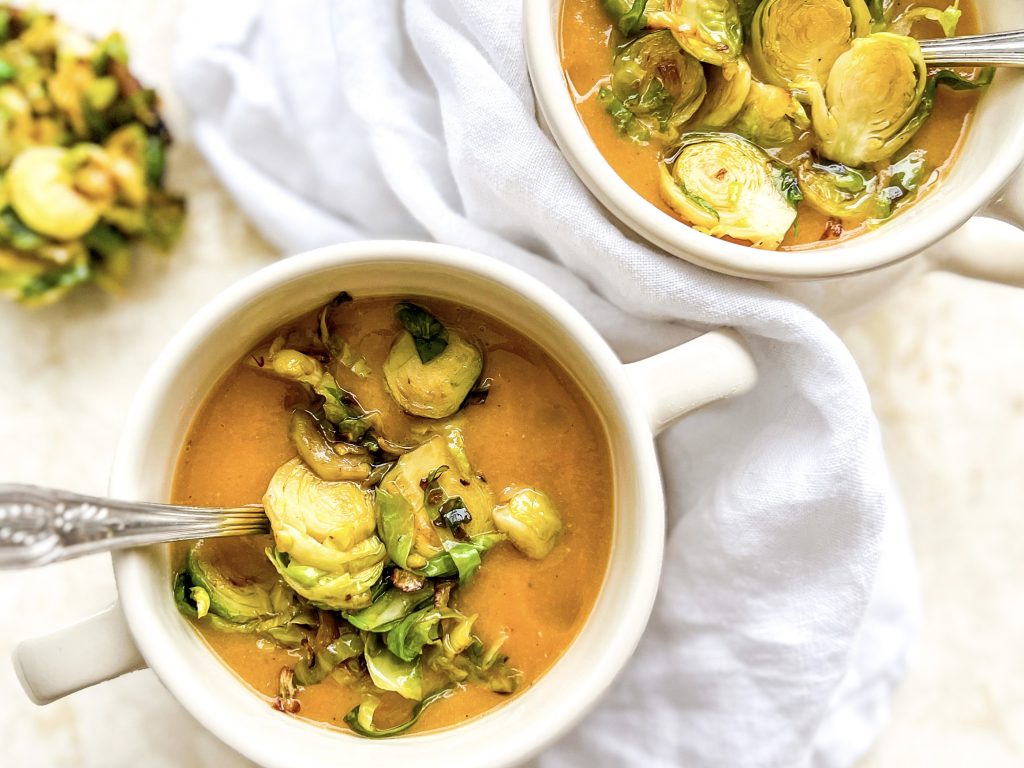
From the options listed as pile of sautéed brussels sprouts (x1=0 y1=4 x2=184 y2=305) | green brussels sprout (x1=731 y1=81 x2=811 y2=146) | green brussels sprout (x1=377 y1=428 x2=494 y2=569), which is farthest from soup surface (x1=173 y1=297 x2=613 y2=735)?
pile of sautéed brussels sprouts (x1=0 y1=4 x2=184 y2=305)

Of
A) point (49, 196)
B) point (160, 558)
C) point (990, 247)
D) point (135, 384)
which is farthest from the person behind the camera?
point (135, 384)

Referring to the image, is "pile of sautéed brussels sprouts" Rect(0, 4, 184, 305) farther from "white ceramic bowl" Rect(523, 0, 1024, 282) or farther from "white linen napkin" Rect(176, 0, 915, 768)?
"white ceramic bowl" Rect(523, 0, 1024, 282)

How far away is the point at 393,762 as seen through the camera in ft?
3.45

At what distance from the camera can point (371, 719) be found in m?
1.09

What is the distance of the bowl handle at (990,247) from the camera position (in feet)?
3.78

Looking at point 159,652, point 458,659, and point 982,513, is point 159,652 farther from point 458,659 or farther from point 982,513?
point 982,513

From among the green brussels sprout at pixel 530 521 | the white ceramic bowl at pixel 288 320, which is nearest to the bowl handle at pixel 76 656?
the white ceramic bowl at pixel 288 320

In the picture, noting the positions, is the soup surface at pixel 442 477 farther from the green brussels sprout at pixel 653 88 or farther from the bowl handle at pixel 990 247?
the bowl handle at pixel 990 247

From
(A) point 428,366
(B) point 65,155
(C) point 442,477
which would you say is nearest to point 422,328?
(A) point 428,366

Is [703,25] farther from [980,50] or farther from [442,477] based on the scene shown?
[442,477]

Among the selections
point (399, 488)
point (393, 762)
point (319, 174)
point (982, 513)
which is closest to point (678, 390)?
point (399, 488)

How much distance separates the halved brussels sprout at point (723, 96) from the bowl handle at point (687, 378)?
0.24 meters

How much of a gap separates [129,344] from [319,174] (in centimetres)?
37

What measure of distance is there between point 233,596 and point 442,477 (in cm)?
25
